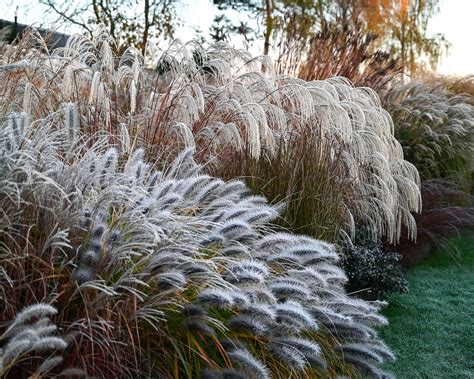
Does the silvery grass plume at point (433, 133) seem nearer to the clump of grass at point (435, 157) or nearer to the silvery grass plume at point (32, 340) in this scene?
the clump of grass at point (435, 157)

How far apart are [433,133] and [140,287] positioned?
5110 mm

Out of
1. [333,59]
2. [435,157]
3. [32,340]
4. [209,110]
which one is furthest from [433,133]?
[32,340]

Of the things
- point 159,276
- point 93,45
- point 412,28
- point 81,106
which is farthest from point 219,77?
point 412,28

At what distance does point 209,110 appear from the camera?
4273mm

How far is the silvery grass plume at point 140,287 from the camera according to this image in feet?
6.65

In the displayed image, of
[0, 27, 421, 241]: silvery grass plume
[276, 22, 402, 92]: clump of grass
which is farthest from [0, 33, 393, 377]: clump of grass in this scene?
[276, 22, 402, 92]: clump of grass

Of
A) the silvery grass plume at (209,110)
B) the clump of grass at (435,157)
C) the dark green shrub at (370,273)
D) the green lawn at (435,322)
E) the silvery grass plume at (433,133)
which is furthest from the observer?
the silvery grass plume at (433,133)

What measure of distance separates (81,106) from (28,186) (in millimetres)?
1686

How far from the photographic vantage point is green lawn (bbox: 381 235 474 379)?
3.52 m

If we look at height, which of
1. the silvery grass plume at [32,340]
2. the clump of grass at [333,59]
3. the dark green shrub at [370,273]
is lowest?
the dark green shrub at [370,273]

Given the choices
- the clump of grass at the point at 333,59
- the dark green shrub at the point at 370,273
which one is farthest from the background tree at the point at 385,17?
the dark green shrub at the point at 370,273

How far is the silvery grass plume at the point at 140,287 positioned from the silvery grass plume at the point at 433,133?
178 inches

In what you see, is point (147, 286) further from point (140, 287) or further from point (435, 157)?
point (435, 157)

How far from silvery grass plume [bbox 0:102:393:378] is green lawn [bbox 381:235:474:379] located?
1127 mm
